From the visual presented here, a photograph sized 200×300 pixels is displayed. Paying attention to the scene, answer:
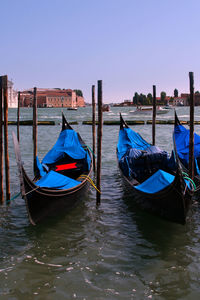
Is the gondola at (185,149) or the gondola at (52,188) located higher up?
the gondola at (185,149)

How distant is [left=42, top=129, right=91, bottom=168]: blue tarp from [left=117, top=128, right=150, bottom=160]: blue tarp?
0.98 metres

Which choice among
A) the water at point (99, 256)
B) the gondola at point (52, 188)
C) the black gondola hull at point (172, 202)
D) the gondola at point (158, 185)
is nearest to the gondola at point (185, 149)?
the gondola at point (158, 185)

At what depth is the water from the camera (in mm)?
3180

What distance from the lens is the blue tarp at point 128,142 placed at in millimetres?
7678

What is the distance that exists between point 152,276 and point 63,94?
315 feet

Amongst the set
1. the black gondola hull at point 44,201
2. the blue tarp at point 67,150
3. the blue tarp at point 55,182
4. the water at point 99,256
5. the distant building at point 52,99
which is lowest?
the water at point 99,256

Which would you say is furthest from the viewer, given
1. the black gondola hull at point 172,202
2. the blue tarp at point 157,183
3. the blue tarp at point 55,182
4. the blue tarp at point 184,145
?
the blue tarp at point 184,145

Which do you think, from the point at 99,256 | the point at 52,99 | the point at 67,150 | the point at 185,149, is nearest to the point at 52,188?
the point at 99,256

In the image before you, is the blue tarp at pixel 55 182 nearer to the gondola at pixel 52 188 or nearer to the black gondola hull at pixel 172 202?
the gondola at pixel 52 188

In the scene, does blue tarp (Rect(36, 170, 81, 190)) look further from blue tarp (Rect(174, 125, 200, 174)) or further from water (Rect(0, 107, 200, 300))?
blue tarp (Rect(174, 125, 200, 174))

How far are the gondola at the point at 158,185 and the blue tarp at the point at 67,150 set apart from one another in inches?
37.0

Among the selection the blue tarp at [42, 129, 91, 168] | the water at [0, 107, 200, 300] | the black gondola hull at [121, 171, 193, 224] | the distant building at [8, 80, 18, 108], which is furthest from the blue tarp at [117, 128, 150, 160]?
the distant building at [8, 80, 18, 108]

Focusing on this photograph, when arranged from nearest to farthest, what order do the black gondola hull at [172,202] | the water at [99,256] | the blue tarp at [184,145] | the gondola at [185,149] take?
the water at [99,256]
the black gondola hull at [172,202]
the gondola at [185,149]
the blue tarp at [184,145]

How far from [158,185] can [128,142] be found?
3.50 meters
